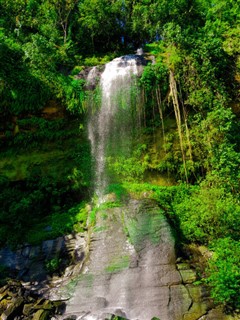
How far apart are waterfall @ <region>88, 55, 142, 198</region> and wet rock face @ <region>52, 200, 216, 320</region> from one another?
16.2 feet

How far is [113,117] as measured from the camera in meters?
14.7

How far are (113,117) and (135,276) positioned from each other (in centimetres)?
853

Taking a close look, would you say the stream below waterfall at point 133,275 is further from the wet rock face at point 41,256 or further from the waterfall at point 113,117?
the waterfall at point 113,117

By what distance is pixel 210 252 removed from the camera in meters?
8.74

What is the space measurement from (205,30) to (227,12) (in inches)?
89.8

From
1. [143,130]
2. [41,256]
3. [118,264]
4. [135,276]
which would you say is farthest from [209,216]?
[143,130]

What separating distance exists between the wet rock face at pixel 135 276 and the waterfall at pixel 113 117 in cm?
494

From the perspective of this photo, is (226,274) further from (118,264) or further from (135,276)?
(118,264)

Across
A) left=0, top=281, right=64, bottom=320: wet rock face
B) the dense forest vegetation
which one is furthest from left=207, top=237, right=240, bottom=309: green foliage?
left=0, top=281, right=64, bottom=320: wet rock face

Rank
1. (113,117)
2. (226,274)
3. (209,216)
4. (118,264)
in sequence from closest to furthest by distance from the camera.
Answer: (226,274) → (118,264) → (209,216) → (113,117)

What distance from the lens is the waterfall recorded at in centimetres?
1440

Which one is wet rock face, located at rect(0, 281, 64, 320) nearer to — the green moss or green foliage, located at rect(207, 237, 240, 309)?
the green moss

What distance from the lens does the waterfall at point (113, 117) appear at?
14.4m

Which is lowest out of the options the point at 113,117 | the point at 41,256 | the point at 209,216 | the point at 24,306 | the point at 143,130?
the point at 24,306
